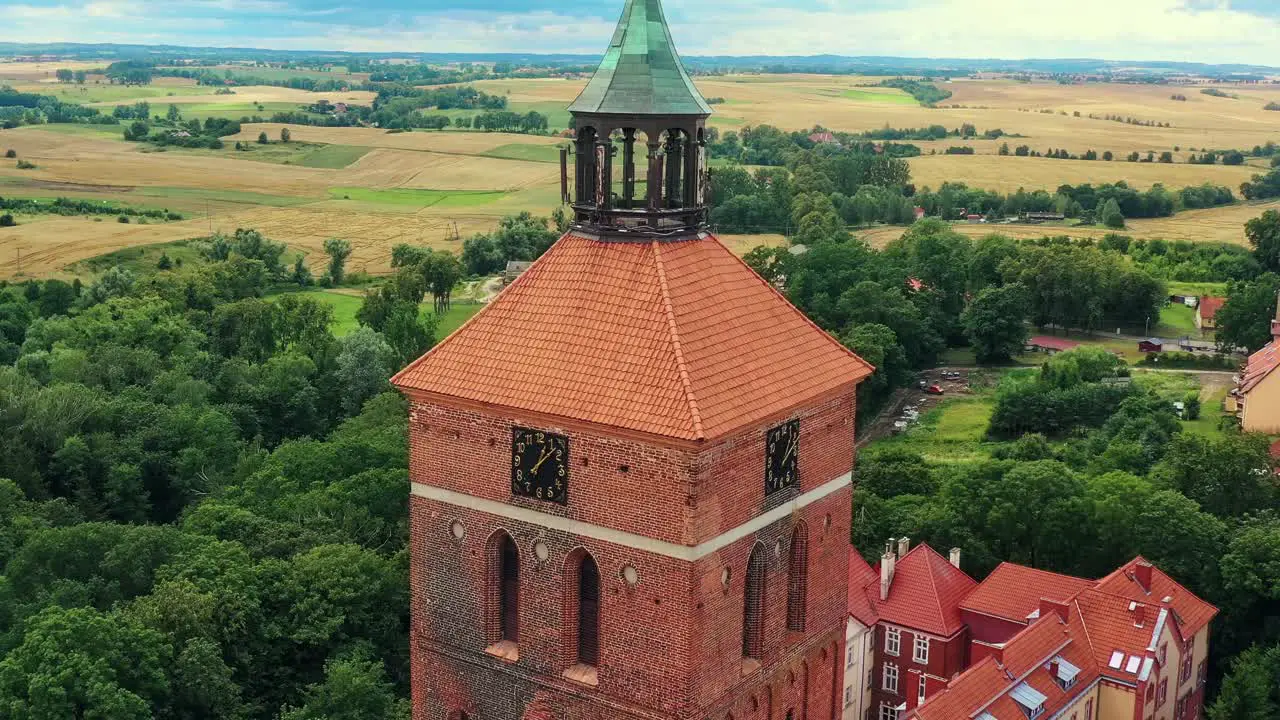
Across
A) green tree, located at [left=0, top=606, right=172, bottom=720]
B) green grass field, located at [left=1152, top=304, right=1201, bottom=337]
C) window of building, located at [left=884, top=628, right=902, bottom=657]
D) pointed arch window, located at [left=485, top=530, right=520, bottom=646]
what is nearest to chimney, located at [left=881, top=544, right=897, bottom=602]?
window of building, located at [left=884, top=628, right=902, bottom=657]

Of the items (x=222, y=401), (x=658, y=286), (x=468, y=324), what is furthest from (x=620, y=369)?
(x=222, y=401)

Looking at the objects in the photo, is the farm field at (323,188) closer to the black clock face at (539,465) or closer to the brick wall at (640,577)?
the brick wall at (640,577)

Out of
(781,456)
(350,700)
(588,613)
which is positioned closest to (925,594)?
(350,700)

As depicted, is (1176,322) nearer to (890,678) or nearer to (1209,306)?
(1209,306)

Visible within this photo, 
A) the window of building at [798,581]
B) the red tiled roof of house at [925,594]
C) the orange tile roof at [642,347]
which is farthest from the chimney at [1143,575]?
the window of building at [798,581]

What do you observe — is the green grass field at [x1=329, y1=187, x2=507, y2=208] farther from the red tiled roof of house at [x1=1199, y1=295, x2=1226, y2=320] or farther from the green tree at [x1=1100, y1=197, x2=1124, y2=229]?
the red tiled roof of house at [x1=1199, y1=295, x2=1226, y2=320]

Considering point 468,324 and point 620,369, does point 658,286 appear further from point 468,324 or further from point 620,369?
point 468,324
